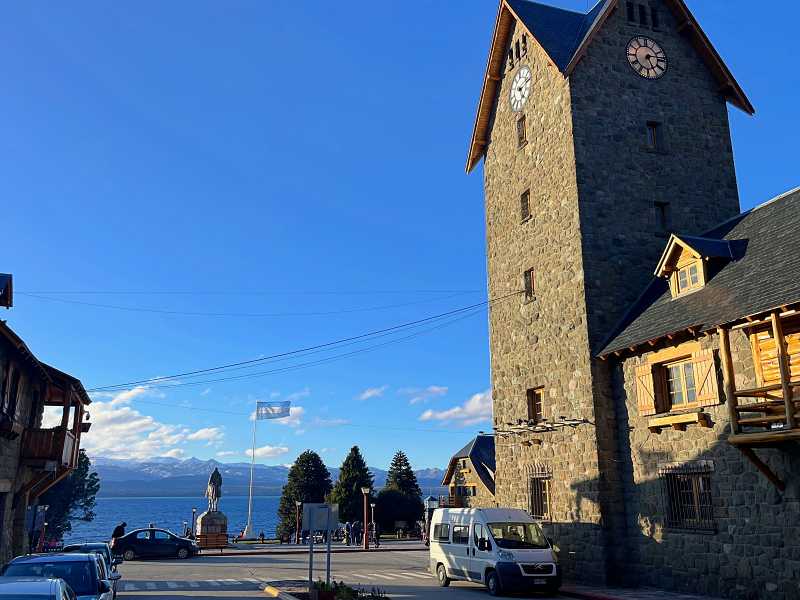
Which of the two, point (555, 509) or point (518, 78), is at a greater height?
point (518, 78)

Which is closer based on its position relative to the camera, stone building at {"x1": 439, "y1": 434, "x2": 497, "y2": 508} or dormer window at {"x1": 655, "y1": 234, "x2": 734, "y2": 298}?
dormer window at {"x1": 655, "y1": 234, "x2": 734, "y2": 298}

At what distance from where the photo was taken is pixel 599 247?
Result: 22328 millimetres

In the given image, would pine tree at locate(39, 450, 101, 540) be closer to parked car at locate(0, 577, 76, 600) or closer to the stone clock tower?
the stone clock tower

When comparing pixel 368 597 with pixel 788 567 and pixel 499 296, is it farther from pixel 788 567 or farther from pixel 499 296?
pixel 499 296

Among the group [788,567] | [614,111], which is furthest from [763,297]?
[614,111]

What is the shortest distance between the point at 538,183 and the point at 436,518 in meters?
12.2

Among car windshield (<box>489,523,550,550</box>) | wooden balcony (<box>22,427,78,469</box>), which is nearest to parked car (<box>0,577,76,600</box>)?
car windshield (<box>489,523,550,550</box>)

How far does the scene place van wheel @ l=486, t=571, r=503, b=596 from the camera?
18141 mm

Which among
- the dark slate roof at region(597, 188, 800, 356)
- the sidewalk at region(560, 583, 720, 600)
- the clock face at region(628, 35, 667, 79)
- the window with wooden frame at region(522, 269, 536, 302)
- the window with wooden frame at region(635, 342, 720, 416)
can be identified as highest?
the clock face at region(628, 35, 667, 79)

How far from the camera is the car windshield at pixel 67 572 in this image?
1205 centimetres

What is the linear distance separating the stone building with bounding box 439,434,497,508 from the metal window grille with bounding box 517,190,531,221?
27.8 metres

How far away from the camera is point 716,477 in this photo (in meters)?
17.0

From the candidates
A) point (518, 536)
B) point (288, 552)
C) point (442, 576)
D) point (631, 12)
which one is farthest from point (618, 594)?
point (288, 552)

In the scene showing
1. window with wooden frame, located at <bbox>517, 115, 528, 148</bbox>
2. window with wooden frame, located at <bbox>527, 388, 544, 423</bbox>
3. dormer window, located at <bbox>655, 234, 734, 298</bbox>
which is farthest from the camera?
window with wooden frame, located at <bbox>517, 115, 528, 148</bbox>
